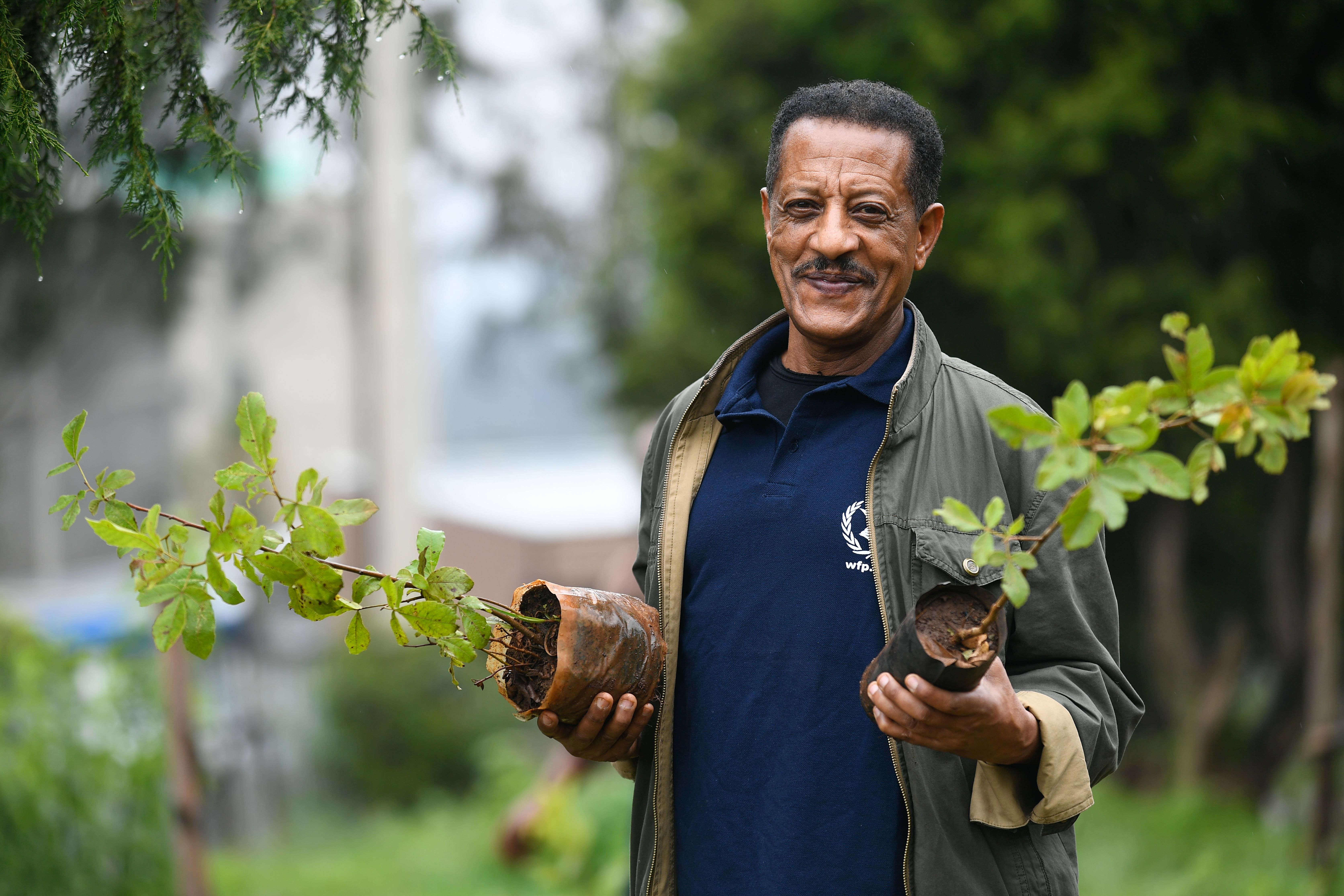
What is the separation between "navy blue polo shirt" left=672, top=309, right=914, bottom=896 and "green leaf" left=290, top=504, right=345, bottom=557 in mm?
586

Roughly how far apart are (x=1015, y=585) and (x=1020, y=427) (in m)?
0.18

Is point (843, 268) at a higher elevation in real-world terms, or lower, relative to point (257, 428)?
higher

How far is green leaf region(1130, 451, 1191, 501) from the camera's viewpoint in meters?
1.23

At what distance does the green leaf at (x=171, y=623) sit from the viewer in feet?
4.97

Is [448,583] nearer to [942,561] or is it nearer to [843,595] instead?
[843,595]

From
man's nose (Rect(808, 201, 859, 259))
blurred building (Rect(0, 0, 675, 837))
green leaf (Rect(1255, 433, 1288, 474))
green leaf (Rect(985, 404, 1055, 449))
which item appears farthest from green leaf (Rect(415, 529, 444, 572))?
blurred building (Rect(0, 0, 675, 837))

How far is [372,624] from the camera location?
1021 centimetres

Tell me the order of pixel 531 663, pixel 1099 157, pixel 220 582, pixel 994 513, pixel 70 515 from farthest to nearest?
pixel 1099 157 < pixel 531 663 < pixel 70 515 < pixel 220 582 < pixel 994 513

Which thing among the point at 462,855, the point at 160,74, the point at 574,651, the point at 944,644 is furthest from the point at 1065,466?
the point at 462,855

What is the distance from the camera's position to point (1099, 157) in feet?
18.2

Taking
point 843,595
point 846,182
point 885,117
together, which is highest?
point 885,117

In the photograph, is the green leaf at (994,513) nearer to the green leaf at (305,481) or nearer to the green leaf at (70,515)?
the green leaf at (305,481)

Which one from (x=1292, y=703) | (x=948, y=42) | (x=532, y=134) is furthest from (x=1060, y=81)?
(x=532, y=134)

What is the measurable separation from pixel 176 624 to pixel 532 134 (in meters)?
12.8
